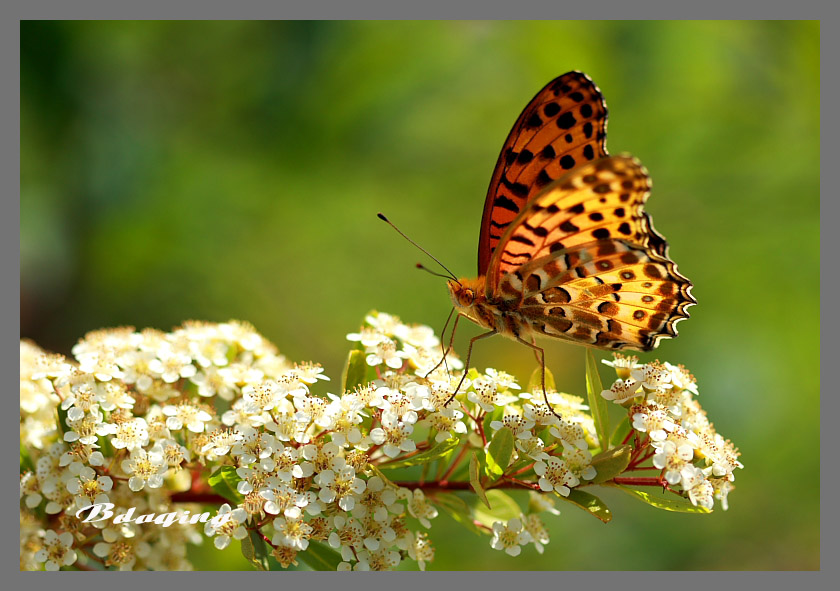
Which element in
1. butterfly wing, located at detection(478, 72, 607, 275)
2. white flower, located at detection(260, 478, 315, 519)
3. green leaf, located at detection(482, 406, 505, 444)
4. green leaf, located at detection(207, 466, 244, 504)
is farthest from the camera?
butterfly wing, located at detection(478, 72, 607, 275)

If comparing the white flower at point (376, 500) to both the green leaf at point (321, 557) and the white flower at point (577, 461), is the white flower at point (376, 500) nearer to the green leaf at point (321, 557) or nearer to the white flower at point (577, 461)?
the green leaf at point (321, 557)

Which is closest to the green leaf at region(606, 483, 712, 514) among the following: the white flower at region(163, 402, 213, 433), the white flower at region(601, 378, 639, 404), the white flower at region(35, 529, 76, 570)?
the white flower at region(601, 378, 639, 404)

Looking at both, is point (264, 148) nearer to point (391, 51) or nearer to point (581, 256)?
point (391, 51)

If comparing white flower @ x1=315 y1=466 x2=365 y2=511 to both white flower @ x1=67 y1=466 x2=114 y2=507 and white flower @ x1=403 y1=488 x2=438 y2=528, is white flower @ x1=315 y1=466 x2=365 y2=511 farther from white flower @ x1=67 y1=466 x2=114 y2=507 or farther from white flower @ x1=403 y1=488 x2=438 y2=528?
white flower @ x1=67 y1=466 x2=114 y2=507

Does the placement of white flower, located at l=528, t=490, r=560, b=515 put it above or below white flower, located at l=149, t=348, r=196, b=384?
below

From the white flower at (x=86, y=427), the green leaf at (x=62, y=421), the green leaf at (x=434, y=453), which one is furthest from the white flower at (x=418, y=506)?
the green leaf at (x=62, y=421)

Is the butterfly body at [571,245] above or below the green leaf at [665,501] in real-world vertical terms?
above

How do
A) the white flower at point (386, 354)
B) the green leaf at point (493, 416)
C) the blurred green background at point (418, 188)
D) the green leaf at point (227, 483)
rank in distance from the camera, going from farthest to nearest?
the blurred green background at point (418, 188) < the white flower at point (386, 354) < the green leaf at point (493, 416) < the green leaf at point (227, 483)
